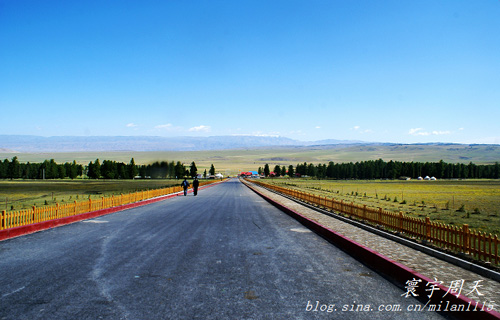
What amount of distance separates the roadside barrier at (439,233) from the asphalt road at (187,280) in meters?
2.70

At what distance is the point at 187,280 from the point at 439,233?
7276 millimetres

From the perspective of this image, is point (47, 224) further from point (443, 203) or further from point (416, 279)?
point (443, 203)

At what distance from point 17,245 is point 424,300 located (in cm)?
1072

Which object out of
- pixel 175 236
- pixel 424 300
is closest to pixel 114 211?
pixel 175 236

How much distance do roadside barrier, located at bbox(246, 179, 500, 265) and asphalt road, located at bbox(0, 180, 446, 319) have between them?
270 centimetres

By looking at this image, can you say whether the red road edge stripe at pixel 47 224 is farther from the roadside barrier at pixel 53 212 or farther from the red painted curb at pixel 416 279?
the red painted curb at pixel 416 279

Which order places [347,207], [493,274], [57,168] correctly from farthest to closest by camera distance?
[57,168] < [347,207] < [493,274]

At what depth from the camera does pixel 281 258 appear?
8797mm

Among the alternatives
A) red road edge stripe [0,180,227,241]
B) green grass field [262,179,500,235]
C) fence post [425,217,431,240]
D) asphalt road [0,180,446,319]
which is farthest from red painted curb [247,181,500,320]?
red road edge stripe [0,180,227,241]

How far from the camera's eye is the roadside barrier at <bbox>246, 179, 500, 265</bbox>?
798cm

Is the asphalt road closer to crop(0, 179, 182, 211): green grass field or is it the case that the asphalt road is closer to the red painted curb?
the red painted curb

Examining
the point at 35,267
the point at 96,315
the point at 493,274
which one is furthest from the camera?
the point at 35,267

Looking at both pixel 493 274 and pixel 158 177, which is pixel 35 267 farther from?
pixel 158 177

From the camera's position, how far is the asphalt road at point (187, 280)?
5.34 meters
